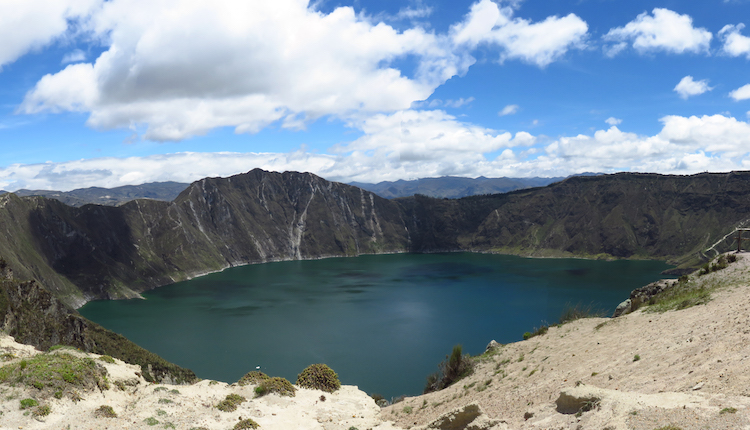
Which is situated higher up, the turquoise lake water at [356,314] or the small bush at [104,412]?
the small bush at [104,412]

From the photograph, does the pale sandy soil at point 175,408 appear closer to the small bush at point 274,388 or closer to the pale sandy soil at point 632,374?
the small bush at point 274,388

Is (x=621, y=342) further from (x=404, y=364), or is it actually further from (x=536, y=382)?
(x=404, y=364)

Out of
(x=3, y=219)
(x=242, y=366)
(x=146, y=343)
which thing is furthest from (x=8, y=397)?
(x=3, y=219)

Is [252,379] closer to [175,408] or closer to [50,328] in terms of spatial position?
[175,408]

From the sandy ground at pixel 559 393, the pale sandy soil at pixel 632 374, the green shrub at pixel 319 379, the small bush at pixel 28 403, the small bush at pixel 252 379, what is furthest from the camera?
the green shrub at pixel 319 379

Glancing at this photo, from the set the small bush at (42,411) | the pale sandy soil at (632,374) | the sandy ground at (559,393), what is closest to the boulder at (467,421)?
the sandy ground at (559,393)

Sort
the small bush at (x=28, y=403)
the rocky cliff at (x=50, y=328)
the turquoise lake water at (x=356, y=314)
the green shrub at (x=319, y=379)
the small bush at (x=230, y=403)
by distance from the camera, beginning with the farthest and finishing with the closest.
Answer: the turquoise lake water at (x=356, y=314)
the rocky cliff at (x=50, y=328)
the green shrub at (x=319, y=379)
the small bush at (x=230, y=403)
the small bush at (x=28, y=403)

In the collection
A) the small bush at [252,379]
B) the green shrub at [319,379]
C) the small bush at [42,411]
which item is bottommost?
the green shrub at [319,379]

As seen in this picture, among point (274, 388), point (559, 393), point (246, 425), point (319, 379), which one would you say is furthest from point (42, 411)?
point (559, 393)
